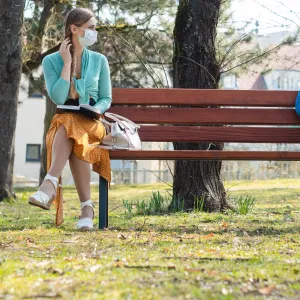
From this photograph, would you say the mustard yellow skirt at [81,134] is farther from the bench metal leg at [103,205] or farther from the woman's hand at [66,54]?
the woman's hand at [66,54]

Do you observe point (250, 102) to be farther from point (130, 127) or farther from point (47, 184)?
point (47, 184)

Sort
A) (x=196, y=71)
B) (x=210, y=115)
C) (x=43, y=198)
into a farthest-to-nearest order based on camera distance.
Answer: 1. (x=196, y=71)
2. (x=210, y=115)
3. (x=43, y=198)

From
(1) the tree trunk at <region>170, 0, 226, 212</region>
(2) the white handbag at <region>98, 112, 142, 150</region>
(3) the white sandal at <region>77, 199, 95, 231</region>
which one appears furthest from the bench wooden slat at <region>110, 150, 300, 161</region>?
(1) the tree trunk at <region>170, 0, 226, 212</region>

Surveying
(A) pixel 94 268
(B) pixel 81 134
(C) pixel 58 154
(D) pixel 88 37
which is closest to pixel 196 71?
(D) pixel 88 37

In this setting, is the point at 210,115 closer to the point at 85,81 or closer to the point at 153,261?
the point at 85,81

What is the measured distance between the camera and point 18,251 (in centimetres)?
439

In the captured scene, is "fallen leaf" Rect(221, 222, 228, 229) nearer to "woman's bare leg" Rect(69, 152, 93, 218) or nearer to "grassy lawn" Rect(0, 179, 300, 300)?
"grassy lawn" Rect(0, 179, 300, 300)

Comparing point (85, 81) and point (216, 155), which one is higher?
point (85, 81)

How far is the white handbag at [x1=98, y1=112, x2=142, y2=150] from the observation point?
5461 mm

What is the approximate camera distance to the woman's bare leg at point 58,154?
537cm

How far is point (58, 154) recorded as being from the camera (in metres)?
5.38

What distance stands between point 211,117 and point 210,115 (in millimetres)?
17

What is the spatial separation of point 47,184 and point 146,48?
13827mm

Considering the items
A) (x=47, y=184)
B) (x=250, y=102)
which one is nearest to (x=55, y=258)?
(x=47, y=184)
